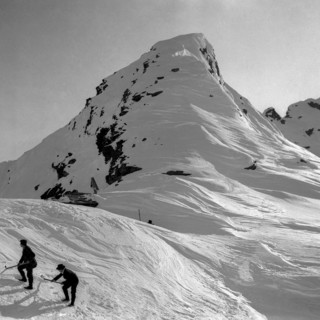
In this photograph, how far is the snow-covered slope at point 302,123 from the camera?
131 m

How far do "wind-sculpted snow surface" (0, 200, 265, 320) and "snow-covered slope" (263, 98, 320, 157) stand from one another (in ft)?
366

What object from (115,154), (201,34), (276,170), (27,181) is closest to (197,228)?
(276,170)

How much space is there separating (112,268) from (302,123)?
484 feet

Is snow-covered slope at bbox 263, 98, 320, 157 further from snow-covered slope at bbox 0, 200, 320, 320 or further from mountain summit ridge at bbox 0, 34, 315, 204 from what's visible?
snow-covered slope at bbox 0, 200, 320, 320

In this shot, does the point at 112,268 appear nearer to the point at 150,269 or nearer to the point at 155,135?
the point at 150,269

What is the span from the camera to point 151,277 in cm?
1562

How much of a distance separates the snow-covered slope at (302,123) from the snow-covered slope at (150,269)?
10902 centimetres

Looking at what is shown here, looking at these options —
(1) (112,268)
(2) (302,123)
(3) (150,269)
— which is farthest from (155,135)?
(2) (302,123)

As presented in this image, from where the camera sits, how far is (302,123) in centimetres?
14912

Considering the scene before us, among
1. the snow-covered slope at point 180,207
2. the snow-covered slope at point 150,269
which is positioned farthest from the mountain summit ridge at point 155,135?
the snow-covered slope at point 150,269

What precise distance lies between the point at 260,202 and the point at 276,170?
12954mm

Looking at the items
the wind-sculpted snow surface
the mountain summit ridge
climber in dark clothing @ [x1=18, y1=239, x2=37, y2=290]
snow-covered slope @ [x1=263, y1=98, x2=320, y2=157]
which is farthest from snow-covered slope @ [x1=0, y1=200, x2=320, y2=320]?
snow-covered slope @ [x1=263, y1=98, x2=320, y2=157]

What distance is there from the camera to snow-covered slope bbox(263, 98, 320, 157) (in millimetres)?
130625

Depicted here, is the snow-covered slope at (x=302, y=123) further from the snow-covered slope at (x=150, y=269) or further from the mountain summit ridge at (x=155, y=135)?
the snow-covered slope at (x=150, y=269)
